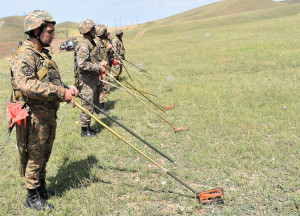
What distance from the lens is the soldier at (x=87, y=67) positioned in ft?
21.1

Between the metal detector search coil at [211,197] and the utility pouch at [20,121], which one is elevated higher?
the utility pouch at [20,121]

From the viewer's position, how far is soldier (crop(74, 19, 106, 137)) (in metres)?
6.42

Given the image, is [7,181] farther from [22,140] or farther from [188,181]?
[188,181]

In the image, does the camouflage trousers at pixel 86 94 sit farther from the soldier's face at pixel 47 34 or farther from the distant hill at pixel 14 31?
the distant hill at pixel 14 31

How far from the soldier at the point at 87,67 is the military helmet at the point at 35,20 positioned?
2714mm

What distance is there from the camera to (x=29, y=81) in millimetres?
3432

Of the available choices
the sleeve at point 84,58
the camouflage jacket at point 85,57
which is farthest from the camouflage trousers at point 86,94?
the sleeve at point 84,58

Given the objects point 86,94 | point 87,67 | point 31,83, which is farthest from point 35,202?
point 87,67

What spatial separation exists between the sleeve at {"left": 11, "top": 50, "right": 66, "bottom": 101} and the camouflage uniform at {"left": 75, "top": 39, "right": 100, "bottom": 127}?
285cm

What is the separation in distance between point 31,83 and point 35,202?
2157mm

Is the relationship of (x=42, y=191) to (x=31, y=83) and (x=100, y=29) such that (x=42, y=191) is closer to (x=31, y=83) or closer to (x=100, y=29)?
(x=31, y=83)

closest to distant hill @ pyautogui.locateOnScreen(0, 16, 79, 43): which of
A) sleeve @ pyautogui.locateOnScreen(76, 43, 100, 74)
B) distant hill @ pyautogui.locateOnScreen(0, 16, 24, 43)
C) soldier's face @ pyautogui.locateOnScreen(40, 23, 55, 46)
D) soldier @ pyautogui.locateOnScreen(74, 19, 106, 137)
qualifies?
distant hill @ pyautogui.locateOnScreen(0, 16, 24, 43)

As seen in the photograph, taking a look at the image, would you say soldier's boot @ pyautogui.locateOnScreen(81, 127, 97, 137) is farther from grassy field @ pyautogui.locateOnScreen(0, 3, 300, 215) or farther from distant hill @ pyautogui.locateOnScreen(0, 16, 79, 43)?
distant hill @ pyautogui.locateOnScreen(0, 16, 79, 43)

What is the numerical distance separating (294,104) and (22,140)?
8.14m
